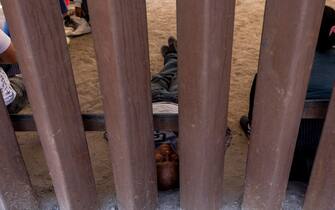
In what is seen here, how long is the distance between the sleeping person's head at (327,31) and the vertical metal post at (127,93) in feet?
2.91

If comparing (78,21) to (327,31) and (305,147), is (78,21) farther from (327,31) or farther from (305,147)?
(305,147)

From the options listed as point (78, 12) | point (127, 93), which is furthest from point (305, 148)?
point (78, 12)

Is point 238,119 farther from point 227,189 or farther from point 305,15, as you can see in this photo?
point 305,15

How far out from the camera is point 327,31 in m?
1.64

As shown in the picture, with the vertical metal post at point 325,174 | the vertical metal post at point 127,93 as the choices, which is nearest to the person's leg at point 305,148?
the vertical metal post at point 325,174

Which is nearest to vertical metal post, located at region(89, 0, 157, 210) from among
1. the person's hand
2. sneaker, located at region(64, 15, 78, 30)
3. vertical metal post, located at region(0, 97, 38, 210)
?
vertical metal post, located at region(0, 97, 38, 210)

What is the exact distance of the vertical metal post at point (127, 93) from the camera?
94cm

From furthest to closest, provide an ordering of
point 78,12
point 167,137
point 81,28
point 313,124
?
point 78,12
point 81,28
point 167,137
point 313,124

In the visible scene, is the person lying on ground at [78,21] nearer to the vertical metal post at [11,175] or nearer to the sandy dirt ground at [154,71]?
the sandy dirt ground at [154,71]

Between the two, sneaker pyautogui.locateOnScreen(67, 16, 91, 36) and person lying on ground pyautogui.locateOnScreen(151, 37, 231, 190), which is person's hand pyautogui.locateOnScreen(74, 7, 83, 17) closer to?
sneaker pyautogui.locateOnScreen(67, 16, 91, 36)

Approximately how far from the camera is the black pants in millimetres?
1400

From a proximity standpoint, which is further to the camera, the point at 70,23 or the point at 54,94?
the point at 70,23

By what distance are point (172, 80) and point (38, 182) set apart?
883 millimetres

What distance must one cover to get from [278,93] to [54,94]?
562 millimetres
